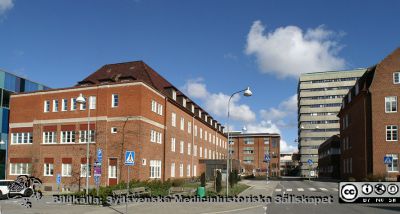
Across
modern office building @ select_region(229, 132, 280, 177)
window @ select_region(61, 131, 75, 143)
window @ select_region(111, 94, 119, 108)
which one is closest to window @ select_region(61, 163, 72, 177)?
window @ select_region(61, 131, 75, 143)

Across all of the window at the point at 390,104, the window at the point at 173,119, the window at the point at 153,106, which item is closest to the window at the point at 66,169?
the window at the point at 153,106

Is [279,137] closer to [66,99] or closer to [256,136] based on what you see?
[256,136]

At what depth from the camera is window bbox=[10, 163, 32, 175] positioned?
42781mm

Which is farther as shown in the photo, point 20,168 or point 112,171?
point 20,168

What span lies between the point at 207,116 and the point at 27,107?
3473 centimetres

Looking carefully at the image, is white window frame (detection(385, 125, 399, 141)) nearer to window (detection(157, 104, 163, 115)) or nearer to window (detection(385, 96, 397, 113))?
window (detection(385, 96, 397, 113))

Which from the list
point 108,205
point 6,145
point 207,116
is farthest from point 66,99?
point 207,116

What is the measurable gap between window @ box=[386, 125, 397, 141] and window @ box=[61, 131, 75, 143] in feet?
115

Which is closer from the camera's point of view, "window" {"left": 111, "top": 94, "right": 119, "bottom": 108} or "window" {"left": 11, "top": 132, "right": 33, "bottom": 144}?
"window" {"left": 111, "top": 94, "right": 119, "bottom": 108}

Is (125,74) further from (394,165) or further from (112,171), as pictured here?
(394,165)

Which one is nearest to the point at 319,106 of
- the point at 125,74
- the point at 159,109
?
the point at 125,74

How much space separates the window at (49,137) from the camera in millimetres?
42281

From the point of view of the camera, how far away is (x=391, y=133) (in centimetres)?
4600

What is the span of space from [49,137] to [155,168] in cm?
1175
